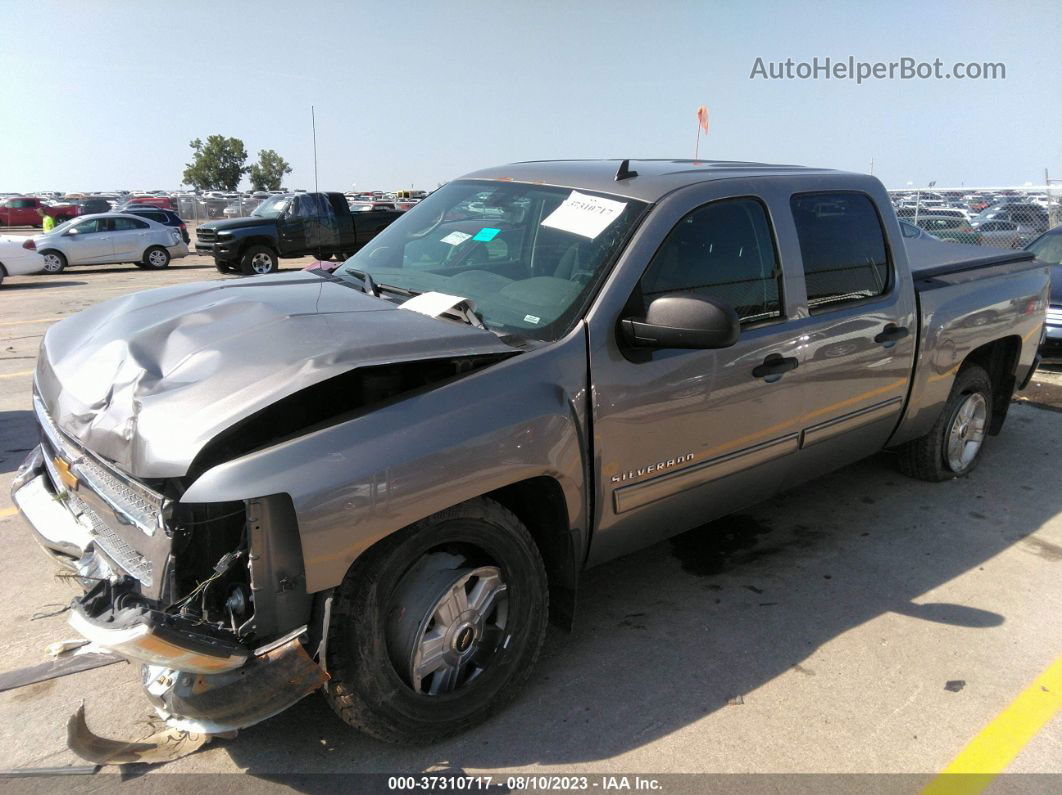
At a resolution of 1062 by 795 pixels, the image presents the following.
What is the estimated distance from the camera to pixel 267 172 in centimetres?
9031

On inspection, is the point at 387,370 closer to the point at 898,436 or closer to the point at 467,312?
the point at 467,312

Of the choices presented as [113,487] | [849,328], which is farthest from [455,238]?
[849,328]

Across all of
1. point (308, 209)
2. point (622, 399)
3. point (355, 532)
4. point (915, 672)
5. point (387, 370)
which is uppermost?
point (308, 209)

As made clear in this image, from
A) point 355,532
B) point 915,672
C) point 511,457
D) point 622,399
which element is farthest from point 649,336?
point 915,672

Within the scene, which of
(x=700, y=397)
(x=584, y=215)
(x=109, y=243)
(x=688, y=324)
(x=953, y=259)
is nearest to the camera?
(x=688, y=324)

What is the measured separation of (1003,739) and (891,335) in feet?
6.57

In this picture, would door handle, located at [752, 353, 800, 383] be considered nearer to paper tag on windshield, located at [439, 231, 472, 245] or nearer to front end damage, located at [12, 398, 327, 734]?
paper tag on windshield, located at [439, 231, 472, 245]

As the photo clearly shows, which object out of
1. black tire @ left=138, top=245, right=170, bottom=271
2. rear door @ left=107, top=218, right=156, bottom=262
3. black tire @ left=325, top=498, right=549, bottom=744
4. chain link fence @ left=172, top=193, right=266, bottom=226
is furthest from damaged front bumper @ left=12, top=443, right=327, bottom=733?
chain link fence @ left=172, top=193, right=266, bottom=226

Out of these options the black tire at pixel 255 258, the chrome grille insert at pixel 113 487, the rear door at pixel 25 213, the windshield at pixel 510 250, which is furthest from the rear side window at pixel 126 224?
the rear door at pixel 25 213

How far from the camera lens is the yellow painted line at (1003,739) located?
2648 mm

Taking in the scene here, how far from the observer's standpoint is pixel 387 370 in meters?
2.57

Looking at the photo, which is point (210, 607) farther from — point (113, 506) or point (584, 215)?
point (584, 215)

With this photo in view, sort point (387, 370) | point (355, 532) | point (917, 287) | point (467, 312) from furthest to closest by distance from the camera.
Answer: point (917, 287) → point (467, 312) → point (387, 370) → point (355, 532)

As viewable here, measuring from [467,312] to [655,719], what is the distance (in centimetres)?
166
